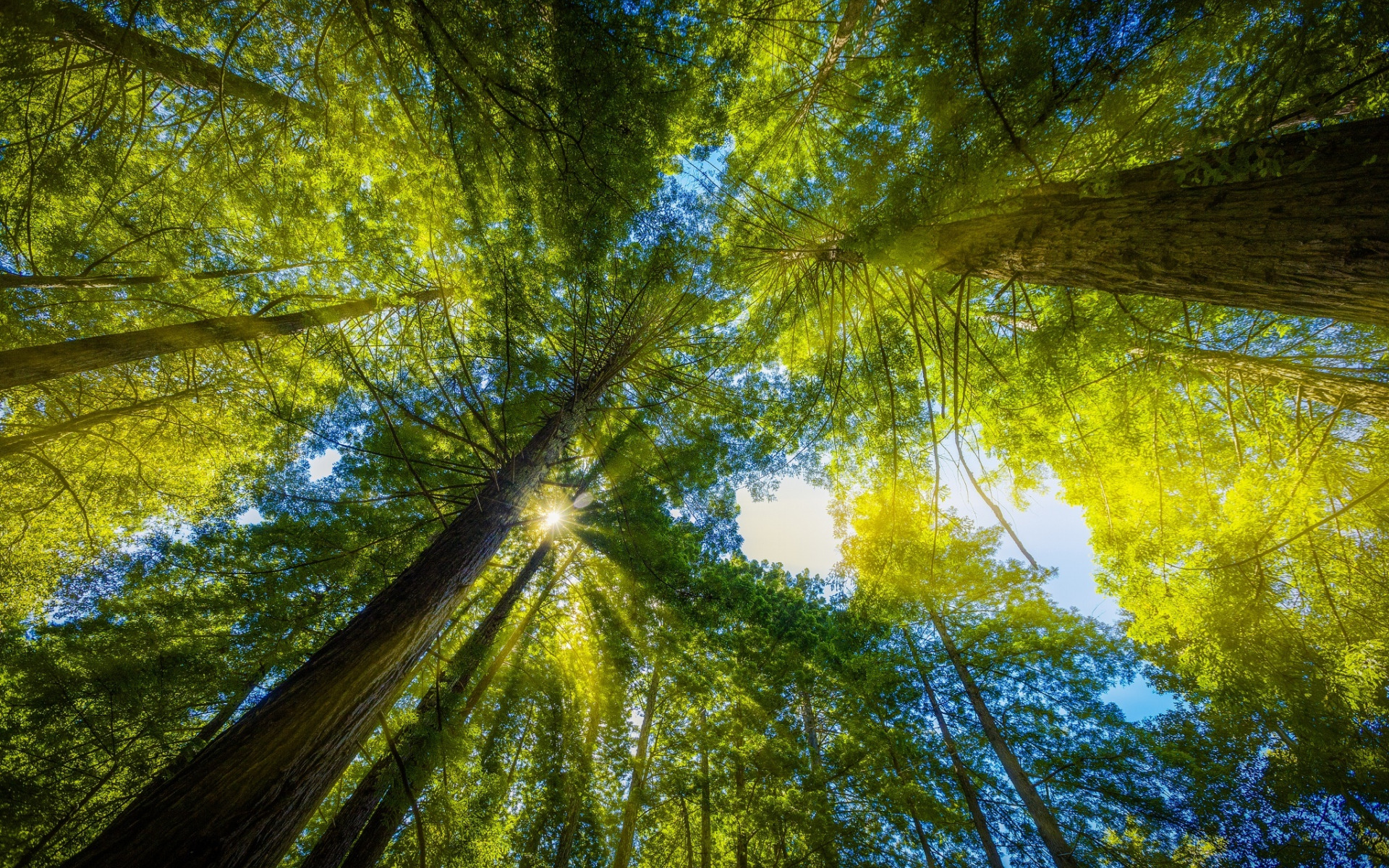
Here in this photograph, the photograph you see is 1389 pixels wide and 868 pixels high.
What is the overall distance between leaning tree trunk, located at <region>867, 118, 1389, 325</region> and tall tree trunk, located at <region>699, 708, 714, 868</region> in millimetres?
7067

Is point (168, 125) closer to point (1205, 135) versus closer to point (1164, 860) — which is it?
point (1205, 135)

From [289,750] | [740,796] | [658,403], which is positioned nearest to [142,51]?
[289,750]

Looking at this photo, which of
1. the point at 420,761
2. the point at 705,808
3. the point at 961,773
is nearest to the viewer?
the point at 420,761

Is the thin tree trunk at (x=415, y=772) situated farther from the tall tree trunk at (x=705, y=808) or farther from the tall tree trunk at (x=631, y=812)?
the tall tree trunk at (x=705, y=808)

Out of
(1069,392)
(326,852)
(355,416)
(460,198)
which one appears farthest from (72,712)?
(1069,392)

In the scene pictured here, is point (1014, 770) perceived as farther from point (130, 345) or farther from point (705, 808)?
point (130, 345)

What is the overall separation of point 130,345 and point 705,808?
8186mm

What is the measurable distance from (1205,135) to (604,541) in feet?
20.3

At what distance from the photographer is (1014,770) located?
20.9ft

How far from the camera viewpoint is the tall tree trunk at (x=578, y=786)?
5113mm

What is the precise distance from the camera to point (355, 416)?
5426 millimetres

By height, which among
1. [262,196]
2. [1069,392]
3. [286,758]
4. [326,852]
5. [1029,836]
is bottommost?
[326,852]

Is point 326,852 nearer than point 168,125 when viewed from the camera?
Yes

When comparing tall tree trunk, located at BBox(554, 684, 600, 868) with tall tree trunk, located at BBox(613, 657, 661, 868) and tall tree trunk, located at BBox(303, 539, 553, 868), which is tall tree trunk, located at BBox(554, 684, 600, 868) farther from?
tall tree trunk, located at BBox(303, 539, 553, 868)
